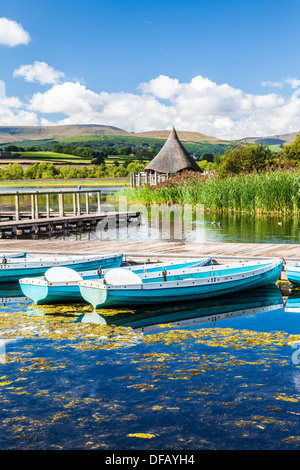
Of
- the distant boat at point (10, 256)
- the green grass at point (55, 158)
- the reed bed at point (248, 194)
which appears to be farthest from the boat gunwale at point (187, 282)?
the green grass at point (55, 158)

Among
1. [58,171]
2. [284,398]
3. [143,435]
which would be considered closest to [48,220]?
[284,398]

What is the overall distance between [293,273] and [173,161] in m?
39.9

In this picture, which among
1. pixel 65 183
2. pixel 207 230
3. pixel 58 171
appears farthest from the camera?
pixel 58 171

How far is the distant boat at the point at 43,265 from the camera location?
12.5 metres

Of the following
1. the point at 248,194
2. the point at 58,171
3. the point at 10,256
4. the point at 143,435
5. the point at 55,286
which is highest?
the point at 58,171

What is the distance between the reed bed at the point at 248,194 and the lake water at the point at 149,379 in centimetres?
1752

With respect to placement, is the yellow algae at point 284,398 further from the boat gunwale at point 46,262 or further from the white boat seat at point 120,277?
the boat gunwale at point 46,262

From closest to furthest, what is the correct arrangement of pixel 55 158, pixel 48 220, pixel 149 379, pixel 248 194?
1. pixel 149 379
2. pixel 48 220
3. pixel 248 194
4. pixel 55 158

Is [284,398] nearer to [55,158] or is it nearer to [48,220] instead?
[48,220]

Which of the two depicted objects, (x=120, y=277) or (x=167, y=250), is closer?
(x=120, y=277)

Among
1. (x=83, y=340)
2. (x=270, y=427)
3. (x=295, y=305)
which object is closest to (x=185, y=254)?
(x=295, y=305)

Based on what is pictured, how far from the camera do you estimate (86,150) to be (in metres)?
145

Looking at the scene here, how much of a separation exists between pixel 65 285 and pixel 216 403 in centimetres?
522

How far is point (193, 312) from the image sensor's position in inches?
405
